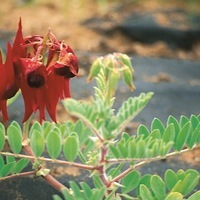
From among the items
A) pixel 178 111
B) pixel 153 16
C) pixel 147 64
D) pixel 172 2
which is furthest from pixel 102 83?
pixel 172 2

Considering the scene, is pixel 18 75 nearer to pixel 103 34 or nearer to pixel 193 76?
pixel 193 76

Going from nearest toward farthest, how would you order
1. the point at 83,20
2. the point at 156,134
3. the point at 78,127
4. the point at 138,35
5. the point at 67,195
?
the point at 67,195, the point at 156,134, the point at 78,127, the point at 138,35, the point at 83,20

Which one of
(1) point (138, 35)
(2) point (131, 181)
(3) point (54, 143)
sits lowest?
(1) point (138, 35)

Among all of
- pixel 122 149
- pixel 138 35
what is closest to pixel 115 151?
pixel 122 149

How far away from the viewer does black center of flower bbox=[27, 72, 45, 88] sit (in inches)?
41.4

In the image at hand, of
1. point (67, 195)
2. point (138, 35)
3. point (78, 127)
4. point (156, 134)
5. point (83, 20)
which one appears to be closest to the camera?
point (67, 195)

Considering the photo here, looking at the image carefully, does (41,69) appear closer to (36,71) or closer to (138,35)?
(36,71)

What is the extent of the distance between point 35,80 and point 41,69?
18 millimetres

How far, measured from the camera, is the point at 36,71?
41.4 inches

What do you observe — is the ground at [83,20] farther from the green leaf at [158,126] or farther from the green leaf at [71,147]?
the green leaf at [71,147]

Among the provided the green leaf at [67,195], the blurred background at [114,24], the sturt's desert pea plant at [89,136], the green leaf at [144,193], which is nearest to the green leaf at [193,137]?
the sturt's desert pea plant at [89,136]

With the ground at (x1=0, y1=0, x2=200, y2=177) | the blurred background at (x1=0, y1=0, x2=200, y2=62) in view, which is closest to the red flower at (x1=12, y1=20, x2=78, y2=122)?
the ground at (x1=0, y1=0, x2=200, y2=177)

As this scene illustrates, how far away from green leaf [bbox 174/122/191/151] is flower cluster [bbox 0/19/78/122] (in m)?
0.18

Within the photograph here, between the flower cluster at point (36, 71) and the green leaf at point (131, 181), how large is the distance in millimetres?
152
